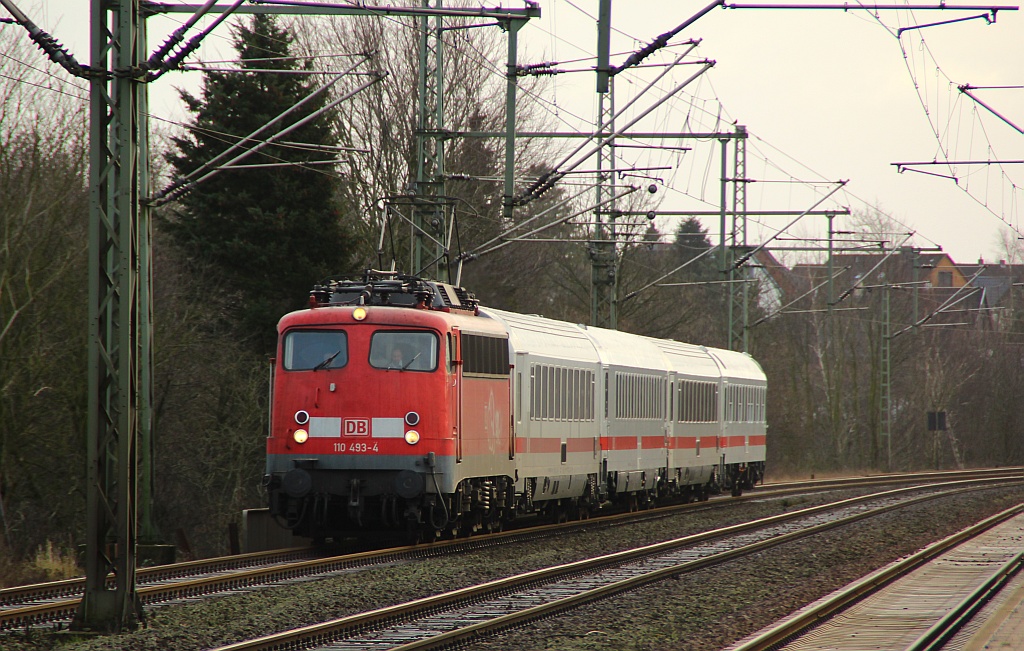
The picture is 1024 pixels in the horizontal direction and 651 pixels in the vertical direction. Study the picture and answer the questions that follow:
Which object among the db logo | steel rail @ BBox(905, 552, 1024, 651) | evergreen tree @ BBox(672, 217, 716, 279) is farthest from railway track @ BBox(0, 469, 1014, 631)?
evergreen tree @ BBox(672, 217, 716, 279)

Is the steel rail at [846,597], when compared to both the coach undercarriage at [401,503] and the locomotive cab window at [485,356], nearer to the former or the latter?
the coach undercarriage at [401,503]

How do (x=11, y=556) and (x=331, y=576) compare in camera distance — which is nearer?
(x=331, y=576)

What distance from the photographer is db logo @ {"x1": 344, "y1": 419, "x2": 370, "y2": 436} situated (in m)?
18.2

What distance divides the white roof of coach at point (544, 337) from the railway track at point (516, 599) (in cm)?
378

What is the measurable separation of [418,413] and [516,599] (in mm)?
4613

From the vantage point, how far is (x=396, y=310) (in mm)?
18781

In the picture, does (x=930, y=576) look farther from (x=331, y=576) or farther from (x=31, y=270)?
(x=31, y=270)

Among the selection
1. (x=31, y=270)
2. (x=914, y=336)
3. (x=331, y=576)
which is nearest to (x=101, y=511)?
(x=331, y=576)

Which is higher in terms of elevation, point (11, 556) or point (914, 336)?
point (914, 336)

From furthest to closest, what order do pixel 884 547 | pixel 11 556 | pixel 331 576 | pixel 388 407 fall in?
pixel 884 547 < pixel 11 556 < pixel 388 407 < pixel 331 576

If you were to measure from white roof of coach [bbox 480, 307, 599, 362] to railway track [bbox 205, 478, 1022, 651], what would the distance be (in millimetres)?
3781

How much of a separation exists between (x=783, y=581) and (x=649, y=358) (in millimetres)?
14016

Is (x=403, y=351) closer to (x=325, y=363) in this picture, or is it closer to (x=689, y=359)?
(x=325, y=363)

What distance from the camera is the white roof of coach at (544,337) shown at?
21.7m
